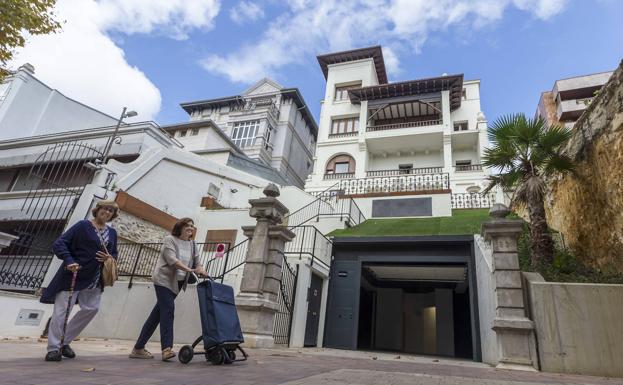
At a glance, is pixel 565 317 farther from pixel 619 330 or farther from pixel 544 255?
pixel 544 255

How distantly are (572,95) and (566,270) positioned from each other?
3713 centimetres

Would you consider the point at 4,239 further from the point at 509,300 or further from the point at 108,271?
the point at 509,300

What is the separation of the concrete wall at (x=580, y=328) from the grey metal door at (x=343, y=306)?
17.7 feet

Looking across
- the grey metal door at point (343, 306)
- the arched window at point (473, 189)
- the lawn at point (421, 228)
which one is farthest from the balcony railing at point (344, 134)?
the grey metal door at point (343, 306)

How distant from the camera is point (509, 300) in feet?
20.4

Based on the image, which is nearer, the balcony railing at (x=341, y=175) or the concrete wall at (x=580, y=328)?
the concrete wall at (x=580, y=328)

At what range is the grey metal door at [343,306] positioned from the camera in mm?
10219

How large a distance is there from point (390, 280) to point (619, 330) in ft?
38.1

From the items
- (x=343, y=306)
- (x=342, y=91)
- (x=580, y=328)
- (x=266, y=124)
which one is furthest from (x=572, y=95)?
(x=580, y=328)

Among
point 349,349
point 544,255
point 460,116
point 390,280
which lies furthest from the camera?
point 460,116

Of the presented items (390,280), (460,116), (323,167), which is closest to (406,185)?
(390,280)

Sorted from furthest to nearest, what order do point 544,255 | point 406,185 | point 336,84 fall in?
point 336,84 < point 406,185 < point 544,255

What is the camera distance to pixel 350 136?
84.7 ft

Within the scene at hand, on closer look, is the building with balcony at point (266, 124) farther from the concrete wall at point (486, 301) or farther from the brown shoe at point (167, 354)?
the brown shoe at point (167, 354)
